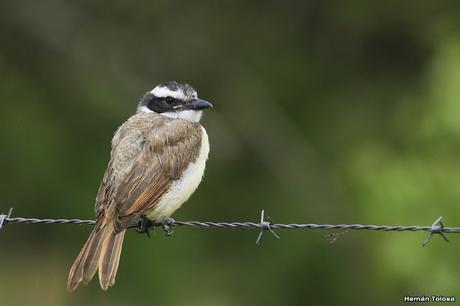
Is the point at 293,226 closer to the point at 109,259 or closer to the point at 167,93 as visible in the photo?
the point at 109,259

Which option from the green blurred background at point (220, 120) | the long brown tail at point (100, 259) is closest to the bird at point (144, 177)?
the long brown tail at point (100, 259)

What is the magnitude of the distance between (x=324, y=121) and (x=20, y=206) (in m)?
4.58

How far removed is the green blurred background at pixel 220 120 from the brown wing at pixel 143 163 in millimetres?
5389

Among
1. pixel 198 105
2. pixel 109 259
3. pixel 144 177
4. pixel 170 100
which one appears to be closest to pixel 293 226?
pixel 109 259

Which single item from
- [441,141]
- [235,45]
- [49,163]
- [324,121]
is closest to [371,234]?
[441,141]

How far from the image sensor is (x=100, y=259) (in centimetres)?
681

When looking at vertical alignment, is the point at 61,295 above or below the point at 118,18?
below

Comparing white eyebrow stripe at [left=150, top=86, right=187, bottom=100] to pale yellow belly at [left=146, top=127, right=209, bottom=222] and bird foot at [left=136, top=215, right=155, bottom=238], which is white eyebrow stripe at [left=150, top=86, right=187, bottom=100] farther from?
bird foot at [left=136, top=215, right=155, bottom=238]

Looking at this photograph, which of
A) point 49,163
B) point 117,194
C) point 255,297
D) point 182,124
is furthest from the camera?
point 49,163

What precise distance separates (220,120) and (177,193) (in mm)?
6797

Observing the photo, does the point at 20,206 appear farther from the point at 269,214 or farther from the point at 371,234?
the point at 371,234

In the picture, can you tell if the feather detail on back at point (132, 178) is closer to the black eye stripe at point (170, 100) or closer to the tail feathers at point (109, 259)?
the tail feathers at point (109, 259)

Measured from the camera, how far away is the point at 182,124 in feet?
26.4

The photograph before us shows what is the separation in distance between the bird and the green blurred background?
5212 millimetres
